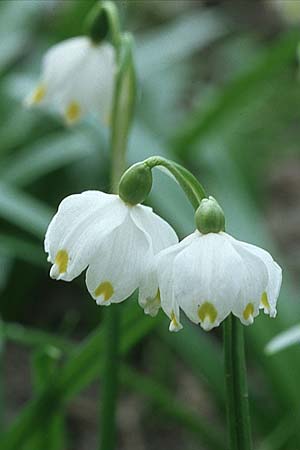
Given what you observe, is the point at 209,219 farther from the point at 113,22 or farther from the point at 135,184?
the point at 113,22

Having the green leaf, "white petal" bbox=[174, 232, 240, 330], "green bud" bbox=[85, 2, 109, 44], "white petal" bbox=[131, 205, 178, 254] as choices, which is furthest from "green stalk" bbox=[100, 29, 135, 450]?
the green leaf

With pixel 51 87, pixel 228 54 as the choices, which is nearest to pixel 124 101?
pixel 51 87

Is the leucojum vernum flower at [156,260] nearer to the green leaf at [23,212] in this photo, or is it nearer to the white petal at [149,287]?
the white petal at [149,287]

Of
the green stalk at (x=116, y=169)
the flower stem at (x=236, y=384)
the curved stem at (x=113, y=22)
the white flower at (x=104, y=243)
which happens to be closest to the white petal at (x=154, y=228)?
the white flower at (x=104, y=243)

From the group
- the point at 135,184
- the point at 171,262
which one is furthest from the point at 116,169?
the point at 171,262

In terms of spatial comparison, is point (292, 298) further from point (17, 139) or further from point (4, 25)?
point (4, 25)

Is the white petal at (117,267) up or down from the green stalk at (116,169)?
up
